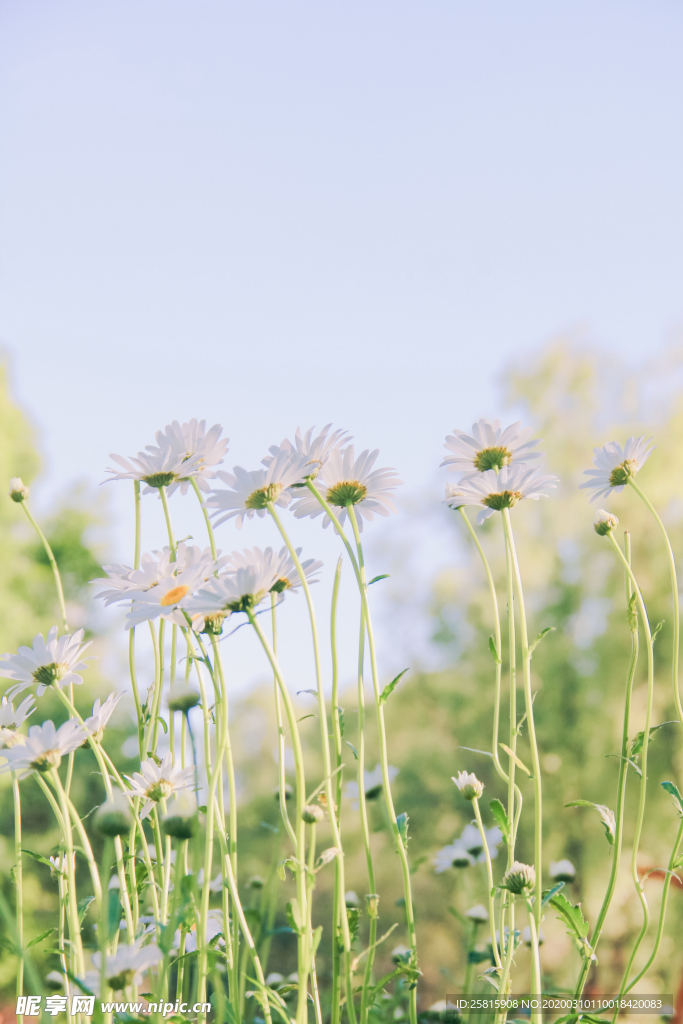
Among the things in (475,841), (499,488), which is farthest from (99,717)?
(475,841)

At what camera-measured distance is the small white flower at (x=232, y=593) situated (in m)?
0.55

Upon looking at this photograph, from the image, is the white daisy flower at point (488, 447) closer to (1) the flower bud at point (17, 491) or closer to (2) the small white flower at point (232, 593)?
(2) the small white flower at point (232, 593)

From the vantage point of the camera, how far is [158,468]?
2.40 ft

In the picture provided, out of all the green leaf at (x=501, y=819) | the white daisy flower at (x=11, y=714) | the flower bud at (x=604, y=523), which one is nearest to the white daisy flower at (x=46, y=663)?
the white daisy flower at (x=11, y=714)

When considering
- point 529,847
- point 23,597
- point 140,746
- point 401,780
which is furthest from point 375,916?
point 23,597

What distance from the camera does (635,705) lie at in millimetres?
5043

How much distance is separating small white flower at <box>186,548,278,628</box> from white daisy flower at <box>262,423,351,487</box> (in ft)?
0.34

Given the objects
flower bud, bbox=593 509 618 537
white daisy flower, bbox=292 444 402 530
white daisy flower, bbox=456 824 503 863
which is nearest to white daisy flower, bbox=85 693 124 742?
white daisy flower, bbox=292 444 402 530

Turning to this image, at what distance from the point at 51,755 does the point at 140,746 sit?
0.50 feet

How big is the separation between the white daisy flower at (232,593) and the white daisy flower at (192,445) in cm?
20

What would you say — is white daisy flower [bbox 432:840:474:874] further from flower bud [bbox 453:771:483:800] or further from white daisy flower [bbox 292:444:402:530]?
white daisy flower [bbox 292:444:402:530]

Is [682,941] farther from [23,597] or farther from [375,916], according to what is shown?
[23,597]

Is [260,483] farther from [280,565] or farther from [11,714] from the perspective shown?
[11,714]

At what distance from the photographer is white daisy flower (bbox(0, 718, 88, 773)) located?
1.78 ft
